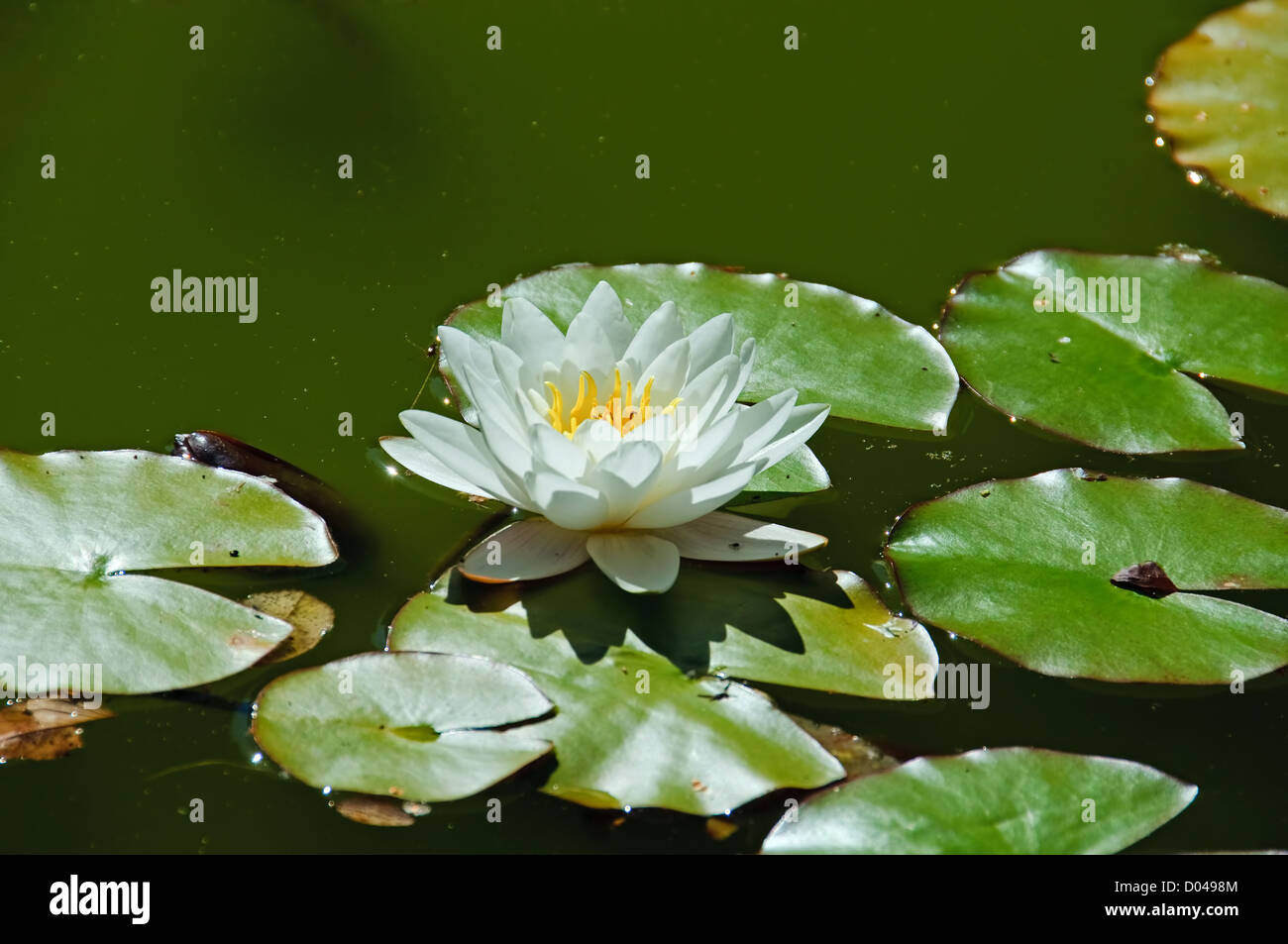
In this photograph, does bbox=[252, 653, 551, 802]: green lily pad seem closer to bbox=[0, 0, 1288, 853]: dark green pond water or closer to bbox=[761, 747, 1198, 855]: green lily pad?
bbox=[0, 0, 1288, 853]: dark green pond water

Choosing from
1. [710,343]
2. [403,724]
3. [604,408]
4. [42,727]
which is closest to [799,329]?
[710,343]

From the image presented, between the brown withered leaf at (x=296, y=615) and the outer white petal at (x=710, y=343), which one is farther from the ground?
the outer white petal at (x=710, y=343)

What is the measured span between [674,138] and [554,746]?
2536mm

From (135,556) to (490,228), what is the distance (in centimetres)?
163

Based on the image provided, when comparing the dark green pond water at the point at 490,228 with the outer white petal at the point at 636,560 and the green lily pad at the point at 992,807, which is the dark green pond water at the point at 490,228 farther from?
the outer white petal at the point at 636,560

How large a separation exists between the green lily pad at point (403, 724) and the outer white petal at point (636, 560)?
0.32 metres

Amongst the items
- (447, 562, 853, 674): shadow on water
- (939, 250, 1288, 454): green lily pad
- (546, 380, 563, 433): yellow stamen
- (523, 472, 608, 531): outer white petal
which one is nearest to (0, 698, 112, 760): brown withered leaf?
(447, 562, 853, 674): shadow on water

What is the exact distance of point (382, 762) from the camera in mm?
2232

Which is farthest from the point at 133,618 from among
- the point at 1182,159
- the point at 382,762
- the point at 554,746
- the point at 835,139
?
the point at 1182,159

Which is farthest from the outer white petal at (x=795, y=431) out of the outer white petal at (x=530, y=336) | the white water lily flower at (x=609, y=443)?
the outer white petal at (x=530, y=336)

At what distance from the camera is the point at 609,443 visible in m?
2.51

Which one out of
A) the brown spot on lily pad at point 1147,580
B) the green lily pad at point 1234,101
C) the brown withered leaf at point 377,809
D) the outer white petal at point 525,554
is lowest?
the brown withered leaf at point 377,809

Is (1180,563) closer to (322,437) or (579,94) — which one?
(322,437)

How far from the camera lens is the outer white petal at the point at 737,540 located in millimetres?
2676
